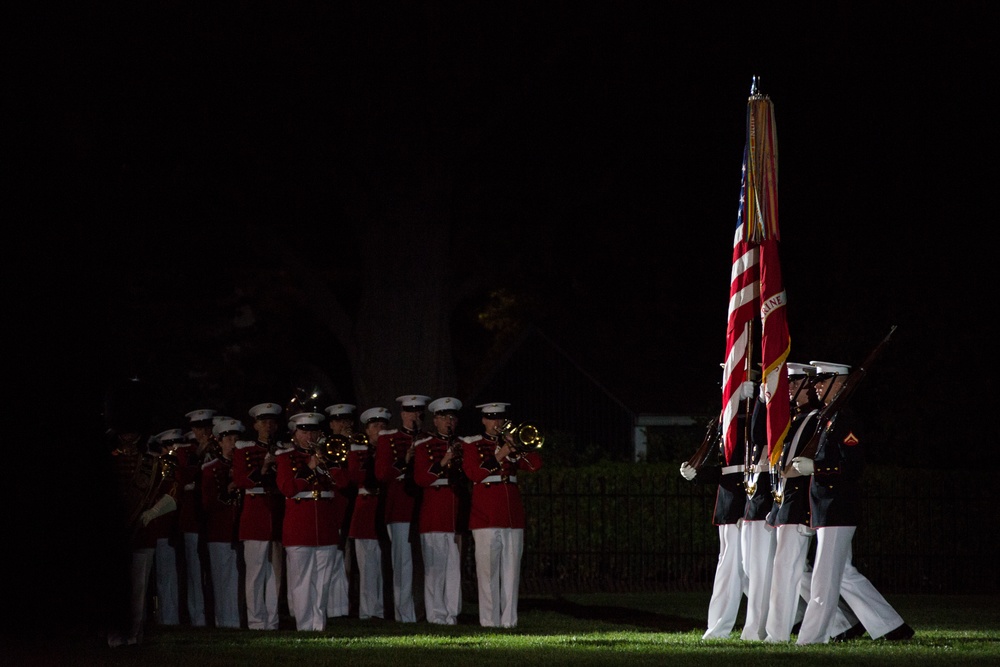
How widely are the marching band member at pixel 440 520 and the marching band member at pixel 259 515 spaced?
1434 millimetres

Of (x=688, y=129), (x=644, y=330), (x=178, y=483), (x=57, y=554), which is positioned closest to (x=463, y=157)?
(x=688, y=129)

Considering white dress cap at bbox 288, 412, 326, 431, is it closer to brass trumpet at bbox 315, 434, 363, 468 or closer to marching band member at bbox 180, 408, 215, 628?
brass trumpet at bbox 315, 434, 363, 468

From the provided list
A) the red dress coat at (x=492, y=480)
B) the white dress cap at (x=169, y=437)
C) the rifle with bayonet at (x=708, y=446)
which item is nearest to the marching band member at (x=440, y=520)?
the red dress coat at (x=492, y=480)

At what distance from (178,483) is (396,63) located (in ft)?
24.0

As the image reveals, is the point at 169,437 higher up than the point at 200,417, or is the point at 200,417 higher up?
the point at 200,417

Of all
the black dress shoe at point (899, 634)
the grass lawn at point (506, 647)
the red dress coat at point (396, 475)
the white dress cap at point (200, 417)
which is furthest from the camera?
the white dress cap at point (200, 417)

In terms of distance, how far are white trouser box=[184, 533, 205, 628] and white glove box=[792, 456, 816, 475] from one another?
714cm

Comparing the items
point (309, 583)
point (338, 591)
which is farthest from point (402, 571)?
point (309, 583)

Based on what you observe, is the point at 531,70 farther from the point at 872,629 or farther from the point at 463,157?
the point at 872,629

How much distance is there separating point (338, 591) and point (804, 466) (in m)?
6.05

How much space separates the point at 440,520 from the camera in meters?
16.7

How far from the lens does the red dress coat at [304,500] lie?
15891 millimetres

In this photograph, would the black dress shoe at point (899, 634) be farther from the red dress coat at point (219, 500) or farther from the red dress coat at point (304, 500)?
the red dress coat at point (219, 500)

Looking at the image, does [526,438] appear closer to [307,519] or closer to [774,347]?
[307,519]
